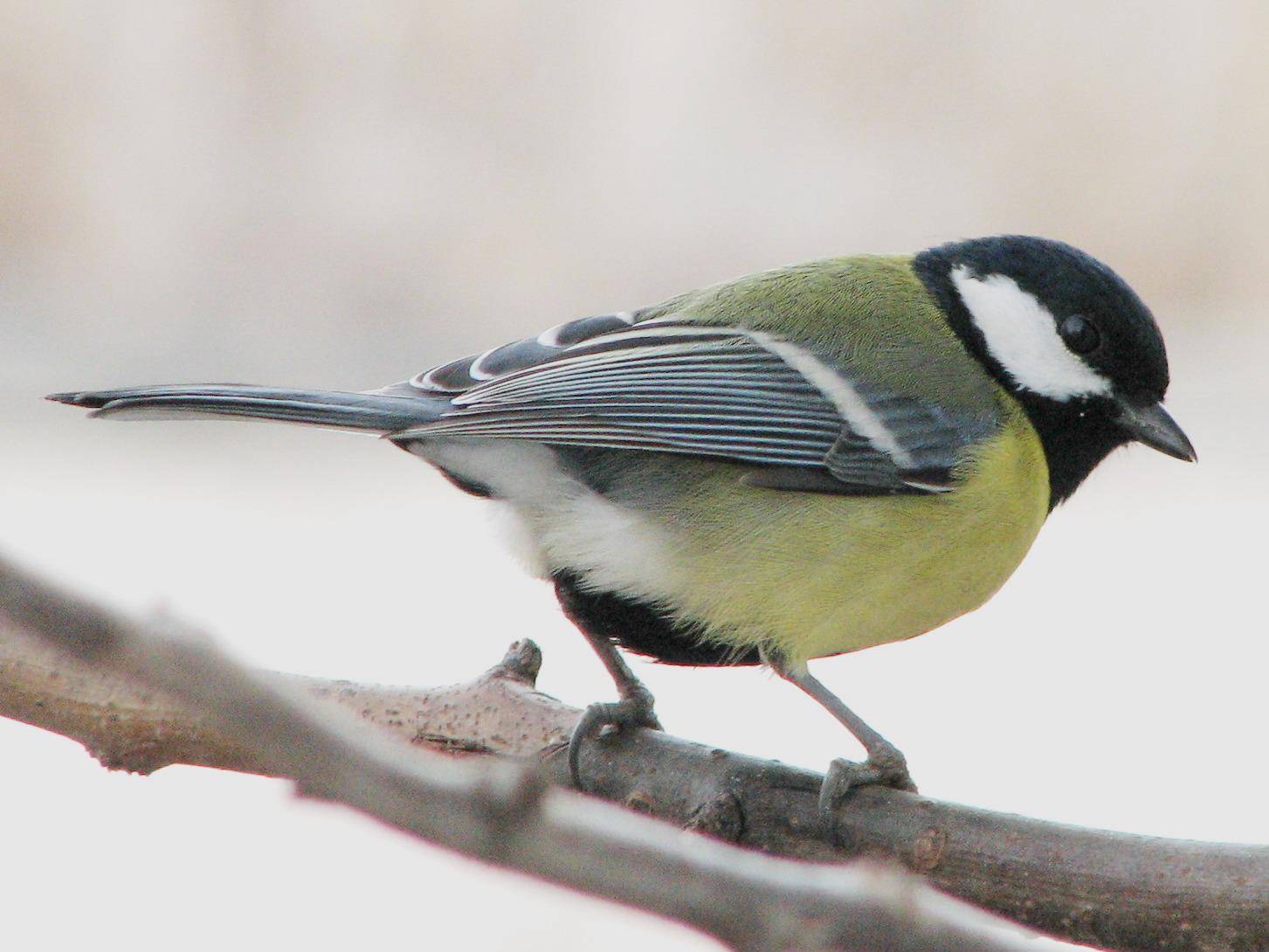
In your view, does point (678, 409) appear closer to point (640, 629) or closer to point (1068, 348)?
point (640, 629)

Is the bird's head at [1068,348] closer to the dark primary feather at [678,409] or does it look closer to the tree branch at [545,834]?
the dark primary feather at [678,409]

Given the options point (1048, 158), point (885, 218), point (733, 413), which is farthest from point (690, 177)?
point (733, 413)

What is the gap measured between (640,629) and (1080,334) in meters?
0.61

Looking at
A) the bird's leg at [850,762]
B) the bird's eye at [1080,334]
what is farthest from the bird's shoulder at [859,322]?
the bird's leg at [850,762]

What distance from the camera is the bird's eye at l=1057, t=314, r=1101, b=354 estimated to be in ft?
5.49

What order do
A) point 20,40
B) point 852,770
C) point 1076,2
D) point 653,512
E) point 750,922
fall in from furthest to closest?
point 1076,2 → point 20,40 → point 653,512 → point 852,770 → point 750,922

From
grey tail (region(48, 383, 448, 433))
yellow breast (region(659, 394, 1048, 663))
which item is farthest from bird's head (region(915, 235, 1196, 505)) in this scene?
grey tail (region(48, 383, 448, 433))

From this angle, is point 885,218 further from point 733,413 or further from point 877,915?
point 877,915

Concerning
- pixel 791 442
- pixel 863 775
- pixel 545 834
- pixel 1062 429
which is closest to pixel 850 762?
pixel 863 775

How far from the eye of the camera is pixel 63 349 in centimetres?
324

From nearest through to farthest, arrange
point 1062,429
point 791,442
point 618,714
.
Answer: point 618,714
point 791,442
point 1062,429

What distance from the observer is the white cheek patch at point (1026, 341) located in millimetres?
1690

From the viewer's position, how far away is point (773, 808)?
1361 mm

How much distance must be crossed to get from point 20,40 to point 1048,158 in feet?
7.56
